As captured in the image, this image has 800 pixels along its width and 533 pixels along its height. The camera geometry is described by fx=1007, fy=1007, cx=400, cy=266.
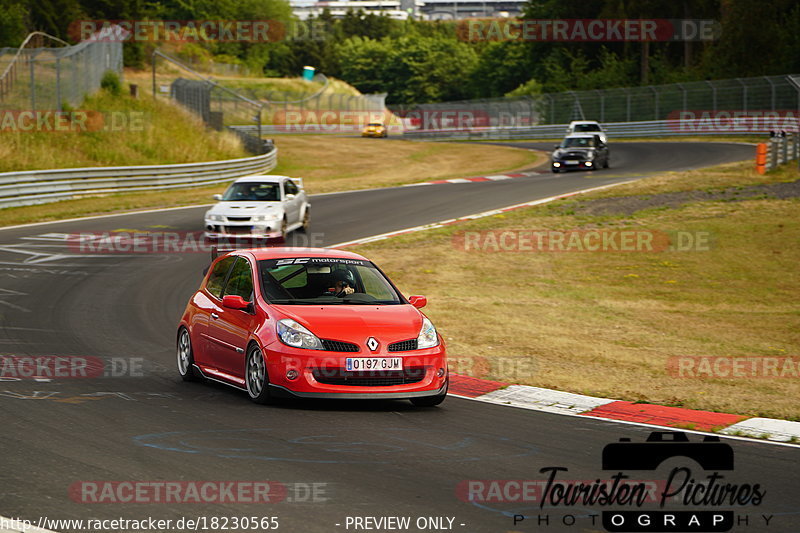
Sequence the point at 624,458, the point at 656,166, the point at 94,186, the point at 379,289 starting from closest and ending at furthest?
the point at 624,458
the point at 379,289
the point at 94,186
the point at 656,166

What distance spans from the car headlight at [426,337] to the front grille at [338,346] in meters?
0.67

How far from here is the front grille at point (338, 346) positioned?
898 cm

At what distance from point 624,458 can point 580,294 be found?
11112 millimetres

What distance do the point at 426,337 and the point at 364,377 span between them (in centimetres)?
80

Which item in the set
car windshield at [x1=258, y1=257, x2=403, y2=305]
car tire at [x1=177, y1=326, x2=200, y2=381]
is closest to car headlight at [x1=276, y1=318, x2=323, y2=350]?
car windshield at [x1=258, y1=257, x2=403, y2=305]

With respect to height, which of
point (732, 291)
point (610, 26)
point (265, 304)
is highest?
point (610, 26)

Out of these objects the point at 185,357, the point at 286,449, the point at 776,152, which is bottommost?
the point at 185,357

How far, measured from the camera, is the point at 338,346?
899cm

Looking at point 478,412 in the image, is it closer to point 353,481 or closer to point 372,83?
point 353,481

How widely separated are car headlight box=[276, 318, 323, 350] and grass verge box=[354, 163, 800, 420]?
314cm

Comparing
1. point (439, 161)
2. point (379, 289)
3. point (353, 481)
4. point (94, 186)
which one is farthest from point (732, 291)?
point (439, 161)

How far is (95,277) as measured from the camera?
60.4 ft

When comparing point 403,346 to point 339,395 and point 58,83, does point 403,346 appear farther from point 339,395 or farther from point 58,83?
point 58,83

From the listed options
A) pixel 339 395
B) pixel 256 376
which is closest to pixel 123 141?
pixel 256 376
